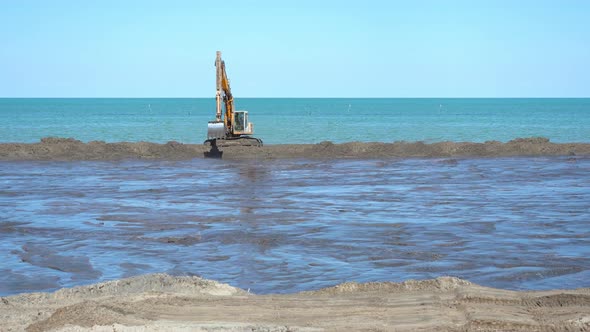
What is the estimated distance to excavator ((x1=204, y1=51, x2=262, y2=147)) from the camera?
41.2 m

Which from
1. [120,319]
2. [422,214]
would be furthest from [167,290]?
[422,214]

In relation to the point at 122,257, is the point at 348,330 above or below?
above

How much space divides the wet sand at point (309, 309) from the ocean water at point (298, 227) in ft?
8.05

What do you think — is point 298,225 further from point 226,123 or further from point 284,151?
point 284,151

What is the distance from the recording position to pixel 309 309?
33.1 feet

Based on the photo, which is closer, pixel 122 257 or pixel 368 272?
pixel 368 272

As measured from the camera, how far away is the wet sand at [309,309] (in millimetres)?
9195

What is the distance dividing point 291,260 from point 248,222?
17.4ft

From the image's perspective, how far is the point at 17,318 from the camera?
10.0m

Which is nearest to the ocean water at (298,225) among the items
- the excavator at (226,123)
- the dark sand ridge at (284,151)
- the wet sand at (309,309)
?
the wet sand at (309,309)

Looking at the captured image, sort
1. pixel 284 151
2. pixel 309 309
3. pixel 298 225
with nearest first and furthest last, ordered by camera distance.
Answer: pixel 309 309 < pixel 298 225 < pixel 284 151

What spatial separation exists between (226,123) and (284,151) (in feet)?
12.6

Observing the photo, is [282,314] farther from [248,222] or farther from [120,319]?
[248,222]

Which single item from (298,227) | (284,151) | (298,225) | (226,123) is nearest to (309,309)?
(298,227)
